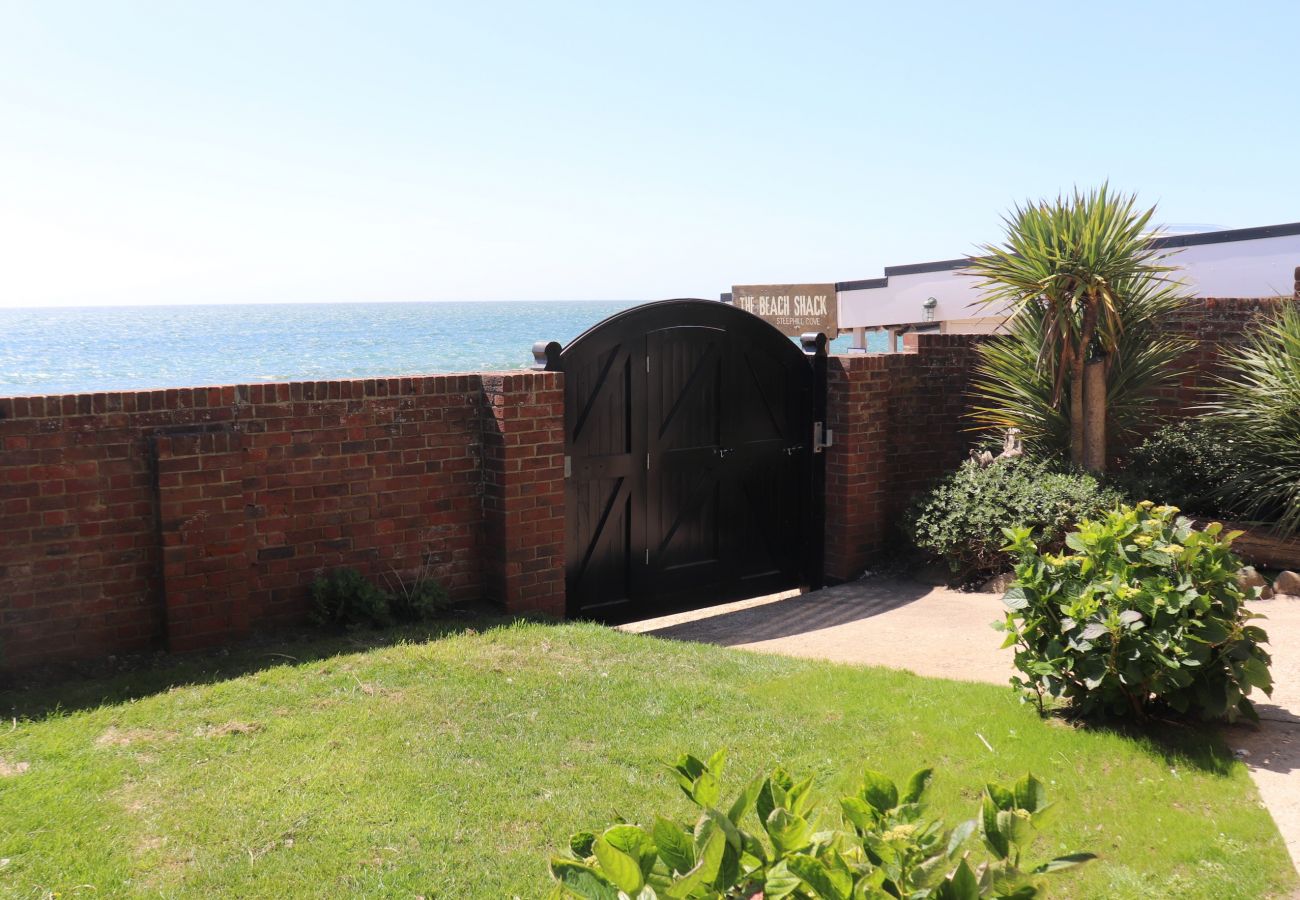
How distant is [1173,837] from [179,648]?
5196mm

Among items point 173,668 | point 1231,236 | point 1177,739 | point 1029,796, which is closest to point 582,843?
point 1029,796

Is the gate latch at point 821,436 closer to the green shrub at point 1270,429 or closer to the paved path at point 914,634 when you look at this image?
the paved path at point 914,634

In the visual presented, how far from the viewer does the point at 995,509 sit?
29.7 feet

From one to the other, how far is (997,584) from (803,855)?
797 cm

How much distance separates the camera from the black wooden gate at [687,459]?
826cm

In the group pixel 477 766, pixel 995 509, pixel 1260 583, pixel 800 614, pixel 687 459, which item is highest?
pixel 687 459

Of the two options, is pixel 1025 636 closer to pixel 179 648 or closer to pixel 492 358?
pixel 179 648

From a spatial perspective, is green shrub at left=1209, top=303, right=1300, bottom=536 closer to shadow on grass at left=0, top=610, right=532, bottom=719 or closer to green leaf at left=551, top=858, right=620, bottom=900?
shadow on grass at left=0, top=610, right=532, bottom=719

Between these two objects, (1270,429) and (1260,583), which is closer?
(1260,583)

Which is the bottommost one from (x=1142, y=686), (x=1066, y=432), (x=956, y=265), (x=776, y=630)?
(x=776, y=630)

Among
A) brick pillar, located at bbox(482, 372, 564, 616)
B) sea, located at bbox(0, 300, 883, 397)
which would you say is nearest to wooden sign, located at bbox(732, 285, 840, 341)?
brick pillar, located at bbox(482, 372, 564, 616)

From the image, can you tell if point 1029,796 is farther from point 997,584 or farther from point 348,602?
point 997,584

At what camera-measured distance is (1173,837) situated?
418 cm

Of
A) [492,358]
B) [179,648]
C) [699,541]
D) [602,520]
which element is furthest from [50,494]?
Answer: [492,358]
